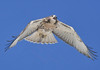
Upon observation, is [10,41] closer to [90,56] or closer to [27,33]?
[27,33]

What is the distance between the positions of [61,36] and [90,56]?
1241mm

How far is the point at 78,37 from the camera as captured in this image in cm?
1232

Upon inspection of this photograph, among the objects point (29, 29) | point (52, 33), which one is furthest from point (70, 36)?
point (29, 29)

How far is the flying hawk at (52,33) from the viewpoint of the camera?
12.1 meters

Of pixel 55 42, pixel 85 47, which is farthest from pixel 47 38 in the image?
pixel 85 47

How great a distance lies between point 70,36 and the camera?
12508 mm

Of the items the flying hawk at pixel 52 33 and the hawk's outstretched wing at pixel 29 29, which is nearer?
the hawk's outstretched wing at pixel 29 29

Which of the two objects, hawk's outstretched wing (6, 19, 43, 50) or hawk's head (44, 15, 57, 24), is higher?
hawk's head (44, 15, 57, 24)

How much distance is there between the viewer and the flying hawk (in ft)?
39.8

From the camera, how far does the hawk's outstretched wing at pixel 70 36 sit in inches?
479

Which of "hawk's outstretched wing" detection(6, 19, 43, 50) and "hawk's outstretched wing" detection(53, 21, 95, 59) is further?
"hawk's outstretched wing" detection(53, 21, 95, 59)

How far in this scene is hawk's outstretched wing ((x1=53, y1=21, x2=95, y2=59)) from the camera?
479 inches

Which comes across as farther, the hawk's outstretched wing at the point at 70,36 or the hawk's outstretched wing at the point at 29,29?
the hawk's outstretched wing at the point at 70,36

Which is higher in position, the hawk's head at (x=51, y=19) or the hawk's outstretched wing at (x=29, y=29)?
the hawk's head at (x=51, y=19)
